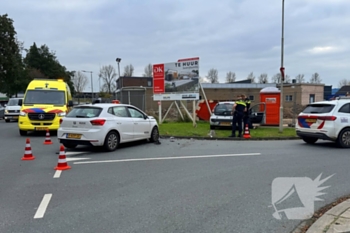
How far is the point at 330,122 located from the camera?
1093 centimetres

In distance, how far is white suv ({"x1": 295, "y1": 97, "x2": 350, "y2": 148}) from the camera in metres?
10.9

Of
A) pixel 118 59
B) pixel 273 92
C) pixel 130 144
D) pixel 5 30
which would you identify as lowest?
pixel 130 144

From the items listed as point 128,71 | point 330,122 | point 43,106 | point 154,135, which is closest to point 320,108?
point 330,122

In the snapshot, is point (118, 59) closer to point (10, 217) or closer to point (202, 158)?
point (202, 158)

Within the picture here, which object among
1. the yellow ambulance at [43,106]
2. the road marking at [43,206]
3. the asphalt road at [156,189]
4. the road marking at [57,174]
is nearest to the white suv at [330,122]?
the asphalt road at [156,189]

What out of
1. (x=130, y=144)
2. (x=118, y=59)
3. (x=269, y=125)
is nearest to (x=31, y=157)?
(x=130, y=144)

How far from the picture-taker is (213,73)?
100m

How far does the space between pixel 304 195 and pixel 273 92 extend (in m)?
14.7

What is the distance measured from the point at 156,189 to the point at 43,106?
10.8m

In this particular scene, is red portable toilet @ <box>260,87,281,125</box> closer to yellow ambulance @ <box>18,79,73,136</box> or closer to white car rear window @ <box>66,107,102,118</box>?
yellow ambulance @ <box>18,79,73,136</box>

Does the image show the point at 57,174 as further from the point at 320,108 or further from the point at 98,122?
the point at 320,108

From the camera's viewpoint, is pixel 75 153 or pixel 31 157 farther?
pixel 75 153

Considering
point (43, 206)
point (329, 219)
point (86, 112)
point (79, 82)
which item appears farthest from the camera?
point (79, 82)

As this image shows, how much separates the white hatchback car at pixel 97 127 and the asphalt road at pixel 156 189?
0.44 m
